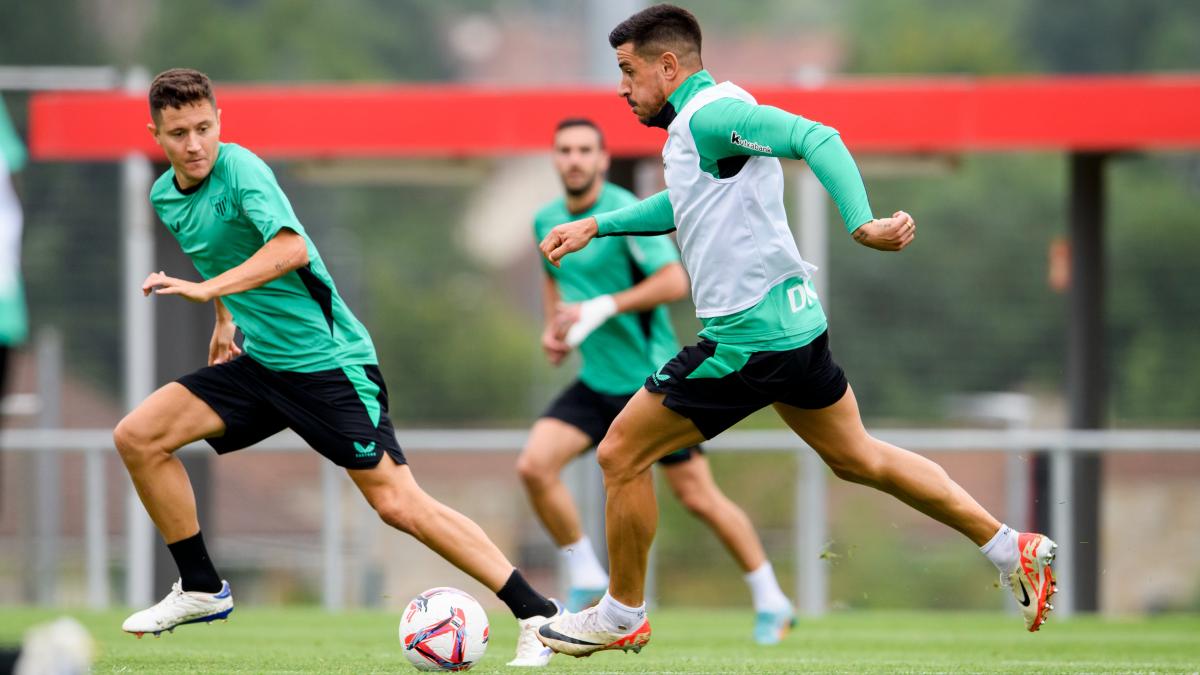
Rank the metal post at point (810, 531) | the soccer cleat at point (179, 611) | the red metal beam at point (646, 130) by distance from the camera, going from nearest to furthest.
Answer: the soccer cleat at point (179, 611) < the red metal beam at point (646, 130) < the metal post at point (810, 531)

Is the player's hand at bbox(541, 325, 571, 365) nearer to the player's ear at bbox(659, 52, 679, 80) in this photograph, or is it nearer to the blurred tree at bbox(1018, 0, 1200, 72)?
the player's ear at bbox(659, 52, 679, 80)

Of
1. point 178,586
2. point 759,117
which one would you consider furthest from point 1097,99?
point 178,586

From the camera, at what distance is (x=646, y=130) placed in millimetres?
10594

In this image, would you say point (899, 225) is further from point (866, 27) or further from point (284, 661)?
point (866, 27)

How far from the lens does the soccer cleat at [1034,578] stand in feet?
20.2

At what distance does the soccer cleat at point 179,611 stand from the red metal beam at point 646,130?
4.63 meters

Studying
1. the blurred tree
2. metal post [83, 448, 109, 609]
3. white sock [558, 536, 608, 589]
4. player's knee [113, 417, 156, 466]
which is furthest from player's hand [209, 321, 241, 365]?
the blurred tree

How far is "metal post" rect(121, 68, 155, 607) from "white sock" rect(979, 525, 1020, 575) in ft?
21.5

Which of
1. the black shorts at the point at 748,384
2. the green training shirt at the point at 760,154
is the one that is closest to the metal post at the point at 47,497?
the green training shirt at the point at 760,154

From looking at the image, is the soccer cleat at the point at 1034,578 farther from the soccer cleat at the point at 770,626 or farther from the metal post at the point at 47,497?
the metal post at the point at 47,497

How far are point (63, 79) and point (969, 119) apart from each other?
21.6ft

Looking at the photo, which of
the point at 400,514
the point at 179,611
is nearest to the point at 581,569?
the point at 400,514

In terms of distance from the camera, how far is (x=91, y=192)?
2902cm

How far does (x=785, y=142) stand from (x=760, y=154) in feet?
0.42
